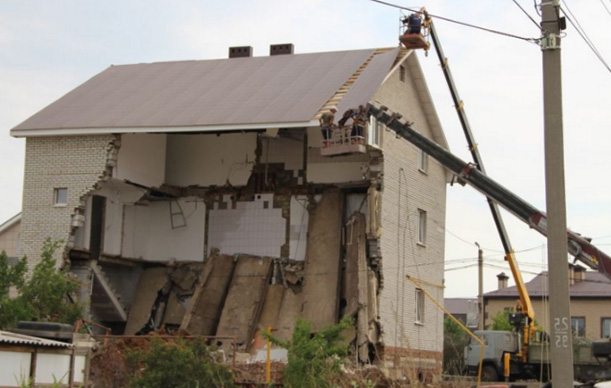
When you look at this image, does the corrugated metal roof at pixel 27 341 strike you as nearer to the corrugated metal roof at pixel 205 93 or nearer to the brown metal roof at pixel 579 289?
the corrugated metal roof at pixel 205 93

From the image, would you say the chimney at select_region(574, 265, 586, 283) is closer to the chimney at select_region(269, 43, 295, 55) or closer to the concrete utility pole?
the chimney at select_region(269, 43, 295, 55)

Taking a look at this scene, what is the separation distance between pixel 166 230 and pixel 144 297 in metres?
2.39

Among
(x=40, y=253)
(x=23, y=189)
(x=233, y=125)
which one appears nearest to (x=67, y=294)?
(x=40, y=253)

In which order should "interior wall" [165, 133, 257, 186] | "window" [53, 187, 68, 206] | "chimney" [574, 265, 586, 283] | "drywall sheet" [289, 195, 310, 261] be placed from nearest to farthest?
"window" [53, 187, 68, 206] → "drywall sheet" [289, 195, 310, 261] → "interior wall" [165, 133, 257, 186] → "chimney" [574, 265, 586, 283]

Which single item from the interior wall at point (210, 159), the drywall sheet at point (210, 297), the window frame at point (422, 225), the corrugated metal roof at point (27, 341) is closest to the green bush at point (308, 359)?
the corrugated metal roof at point (27, 341)

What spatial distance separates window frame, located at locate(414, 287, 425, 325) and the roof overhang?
25.4 feet

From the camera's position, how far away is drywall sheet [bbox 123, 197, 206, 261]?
32.3 metres

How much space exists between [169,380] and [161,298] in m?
11.2

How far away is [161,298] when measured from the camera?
32062 mm

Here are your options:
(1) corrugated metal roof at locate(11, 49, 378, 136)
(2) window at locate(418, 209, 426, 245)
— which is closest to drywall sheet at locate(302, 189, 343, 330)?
(2) window at locate(418, 209, 426, 245)

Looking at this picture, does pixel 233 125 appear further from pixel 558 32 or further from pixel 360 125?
pixel 558 32

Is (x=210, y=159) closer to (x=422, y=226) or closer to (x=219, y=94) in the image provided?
(x=219, y=94)

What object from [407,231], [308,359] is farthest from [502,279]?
[308,359]

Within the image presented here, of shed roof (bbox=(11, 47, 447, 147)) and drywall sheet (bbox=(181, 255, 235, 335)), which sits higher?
shed roof (bbox=(11, 47, 447, 147))
